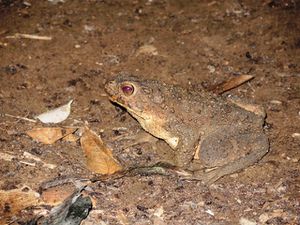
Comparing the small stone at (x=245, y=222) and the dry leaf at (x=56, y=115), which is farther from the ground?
the dry leaf at (x=56, y=115)

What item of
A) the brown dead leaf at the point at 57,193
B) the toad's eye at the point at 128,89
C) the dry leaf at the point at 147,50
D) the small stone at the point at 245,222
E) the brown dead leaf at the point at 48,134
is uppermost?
the toad's eye at the point at 128,89

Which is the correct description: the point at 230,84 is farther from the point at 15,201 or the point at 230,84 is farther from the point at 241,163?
the point at 15,201

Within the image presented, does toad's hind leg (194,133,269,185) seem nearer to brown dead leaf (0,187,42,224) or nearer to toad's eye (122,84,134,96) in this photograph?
toad's eye (122,84,134,96)

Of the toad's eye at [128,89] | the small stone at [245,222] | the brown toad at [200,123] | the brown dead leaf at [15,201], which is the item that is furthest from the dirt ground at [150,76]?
the toad's eye at [128,89]

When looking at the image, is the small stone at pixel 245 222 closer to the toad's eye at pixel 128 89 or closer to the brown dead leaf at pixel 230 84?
the toad's eye at pixel 128 89

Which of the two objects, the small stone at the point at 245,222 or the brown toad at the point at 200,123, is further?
the brown toad at the point at 200,123

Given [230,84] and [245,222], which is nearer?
[245,222]

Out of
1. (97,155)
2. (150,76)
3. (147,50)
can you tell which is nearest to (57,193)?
(97,155)

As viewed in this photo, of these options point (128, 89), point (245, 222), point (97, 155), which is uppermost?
point (128, 89)
